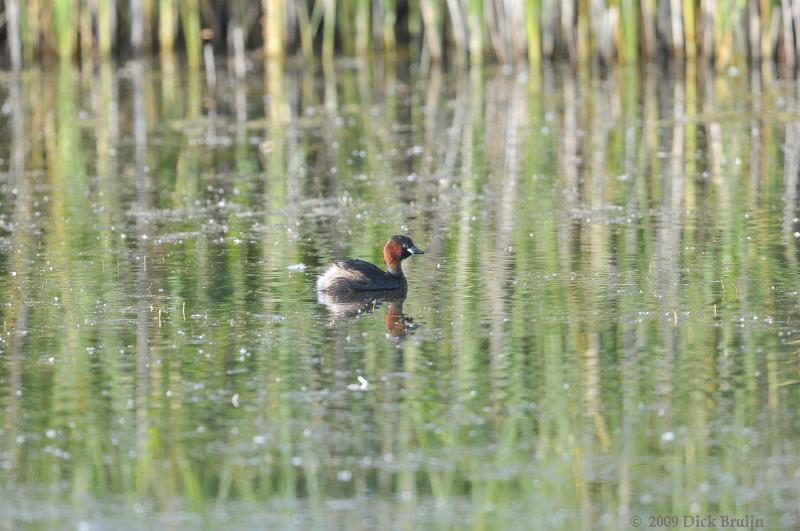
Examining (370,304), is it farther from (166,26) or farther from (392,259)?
(166,26)

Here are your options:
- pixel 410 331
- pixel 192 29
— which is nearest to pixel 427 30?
pixel 192 29

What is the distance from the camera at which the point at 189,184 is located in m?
14.3

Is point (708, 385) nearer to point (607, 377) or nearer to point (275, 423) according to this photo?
point (607, 377)

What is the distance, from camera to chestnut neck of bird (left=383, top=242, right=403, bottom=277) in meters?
9.77

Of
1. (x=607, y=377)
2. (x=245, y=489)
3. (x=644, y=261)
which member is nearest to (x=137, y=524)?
(x=245, y=489)

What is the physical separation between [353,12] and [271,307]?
14425mm

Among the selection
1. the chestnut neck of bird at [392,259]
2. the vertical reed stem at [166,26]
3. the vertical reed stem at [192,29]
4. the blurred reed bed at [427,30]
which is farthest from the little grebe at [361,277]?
the vertical reed stem at [166,26]

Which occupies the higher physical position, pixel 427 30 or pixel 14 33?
pixel 14 33

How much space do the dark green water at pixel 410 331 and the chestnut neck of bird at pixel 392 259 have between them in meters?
0.29

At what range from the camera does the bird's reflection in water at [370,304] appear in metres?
8.85

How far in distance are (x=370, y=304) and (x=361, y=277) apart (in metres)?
0.23

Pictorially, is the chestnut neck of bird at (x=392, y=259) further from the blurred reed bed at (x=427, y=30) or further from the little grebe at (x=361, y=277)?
the blurred reed bed at (x=427, y=30)

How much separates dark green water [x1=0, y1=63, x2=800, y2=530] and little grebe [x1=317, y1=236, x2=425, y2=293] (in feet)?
0.52

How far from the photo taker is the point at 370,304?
9.40m
